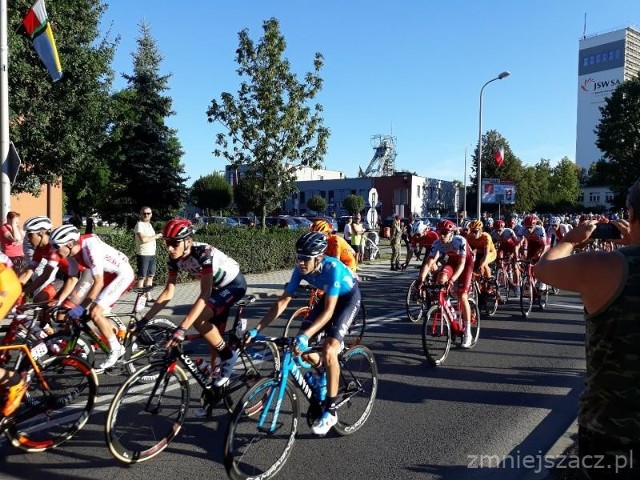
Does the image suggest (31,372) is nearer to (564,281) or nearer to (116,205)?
(564,281)

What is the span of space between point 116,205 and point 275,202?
38.2 feet

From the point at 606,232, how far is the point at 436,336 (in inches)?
204

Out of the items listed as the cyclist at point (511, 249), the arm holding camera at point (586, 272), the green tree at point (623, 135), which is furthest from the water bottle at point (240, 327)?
the green tree at point (623, 135)

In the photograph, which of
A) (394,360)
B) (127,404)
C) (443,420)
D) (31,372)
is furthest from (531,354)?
(31,372)

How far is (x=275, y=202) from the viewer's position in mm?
21156

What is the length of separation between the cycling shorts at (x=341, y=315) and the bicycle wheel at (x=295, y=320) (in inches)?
87.7

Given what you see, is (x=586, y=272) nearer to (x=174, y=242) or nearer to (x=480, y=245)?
(x=174, y=242)

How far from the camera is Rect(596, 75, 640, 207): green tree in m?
59.7

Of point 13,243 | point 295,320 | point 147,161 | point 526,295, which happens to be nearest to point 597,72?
point 147,161

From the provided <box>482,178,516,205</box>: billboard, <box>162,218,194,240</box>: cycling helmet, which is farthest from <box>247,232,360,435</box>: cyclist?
<box>482,178,516,205</box>: billboard

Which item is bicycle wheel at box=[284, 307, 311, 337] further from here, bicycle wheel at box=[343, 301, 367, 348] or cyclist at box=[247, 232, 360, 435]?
cyclist at box=[247, 232, 360, 435]

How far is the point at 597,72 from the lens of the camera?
464 feet

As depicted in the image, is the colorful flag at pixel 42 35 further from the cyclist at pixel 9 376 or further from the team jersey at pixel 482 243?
the team jersey at pixel 482 243

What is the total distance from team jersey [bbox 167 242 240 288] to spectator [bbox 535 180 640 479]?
11.5 feet
